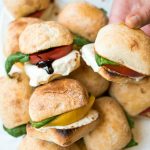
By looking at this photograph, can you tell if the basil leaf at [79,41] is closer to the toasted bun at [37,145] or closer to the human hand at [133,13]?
the human hand at [133,13]

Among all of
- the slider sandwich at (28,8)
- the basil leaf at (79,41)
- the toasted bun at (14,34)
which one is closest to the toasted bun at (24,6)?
the slider sandwich at (28,8)

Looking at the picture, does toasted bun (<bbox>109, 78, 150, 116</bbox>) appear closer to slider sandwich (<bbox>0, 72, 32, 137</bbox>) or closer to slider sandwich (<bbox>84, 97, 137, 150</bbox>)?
slider sandwich (<bbox>84, 97, 137, 150</bbox>)

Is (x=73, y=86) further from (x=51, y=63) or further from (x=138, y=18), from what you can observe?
(x=138, y=18)

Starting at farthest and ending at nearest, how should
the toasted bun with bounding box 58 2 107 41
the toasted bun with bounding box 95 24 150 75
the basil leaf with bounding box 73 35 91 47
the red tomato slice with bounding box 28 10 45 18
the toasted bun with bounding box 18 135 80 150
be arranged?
the red tomato slice with bounding box 28 10 45 18 < the toasted bun with bounding box 58 2 107 41 < the basil leaf with bounding box 73 35 91 47 < the toasted bun with bounding box 18 135 80 150 < the toasted bun with bounding box 95 24 150 75

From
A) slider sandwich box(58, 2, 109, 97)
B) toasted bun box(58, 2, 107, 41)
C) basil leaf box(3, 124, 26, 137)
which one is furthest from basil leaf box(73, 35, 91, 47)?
basil leaf box(3, 124, 26, 137)

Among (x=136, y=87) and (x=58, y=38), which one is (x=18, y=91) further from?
(x=136, y=87)
